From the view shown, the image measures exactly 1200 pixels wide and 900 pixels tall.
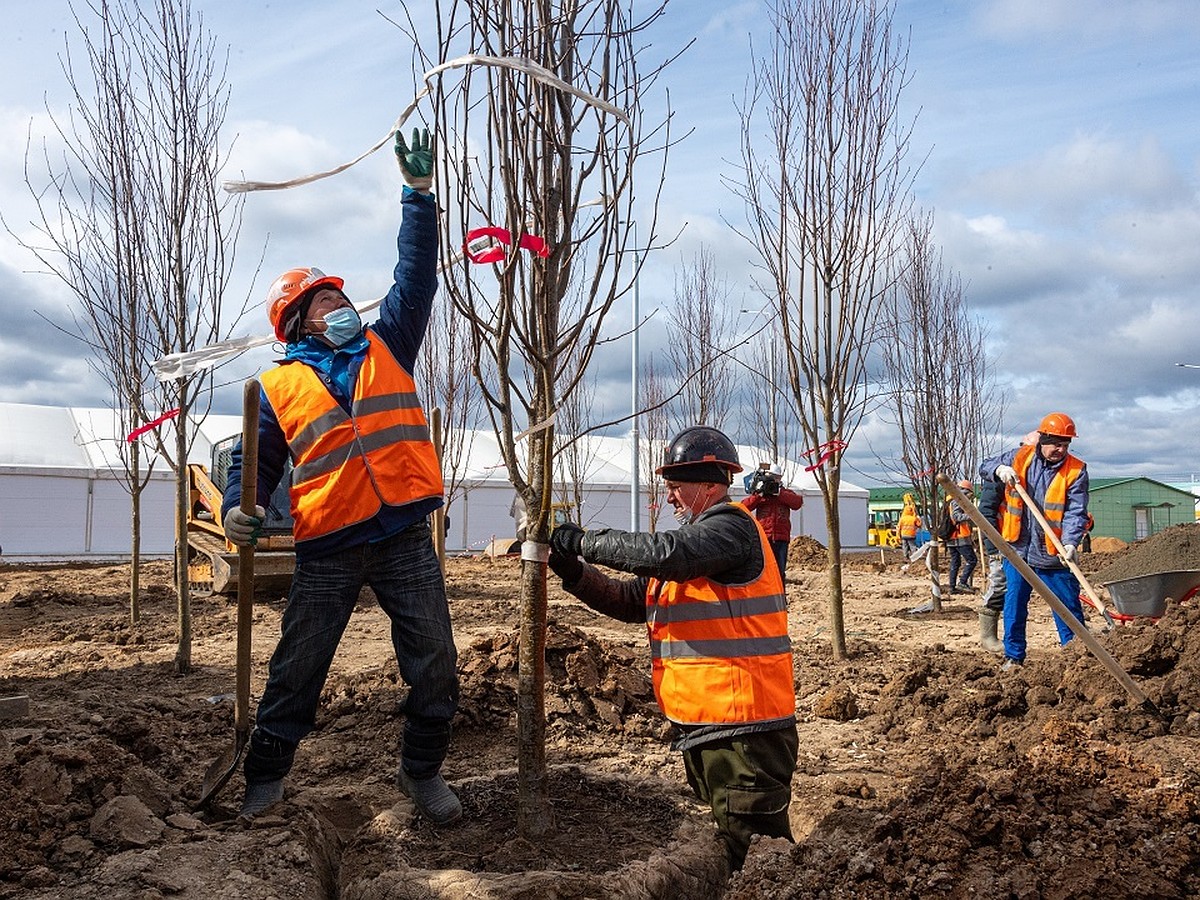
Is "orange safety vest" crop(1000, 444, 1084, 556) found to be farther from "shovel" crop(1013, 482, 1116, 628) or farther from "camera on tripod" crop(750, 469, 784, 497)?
"camera on tripod" crop(750, 469, 784, 497)

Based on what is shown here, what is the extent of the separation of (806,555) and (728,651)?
64.3 ft

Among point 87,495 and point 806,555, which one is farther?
point 806,555

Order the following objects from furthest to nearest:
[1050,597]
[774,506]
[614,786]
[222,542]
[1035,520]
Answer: [222,542], [774,506], [1035,520], [1050,597], [614,786]

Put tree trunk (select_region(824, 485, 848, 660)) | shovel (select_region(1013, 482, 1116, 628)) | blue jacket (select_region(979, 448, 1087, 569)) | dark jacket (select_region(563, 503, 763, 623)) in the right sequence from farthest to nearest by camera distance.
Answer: tree trunk (select_region(824, 485, 848, 660)) → blue jacket (select_region(979, 448, 1087, 569)) → shovel (select_region(1013, 482, 1116, 628)) → dark jacket (select_region(563, 503, 763, 623))

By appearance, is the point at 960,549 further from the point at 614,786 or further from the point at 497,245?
the point at 497,245

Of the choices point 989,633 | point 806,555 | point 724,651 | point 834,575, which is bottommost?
point 806,555

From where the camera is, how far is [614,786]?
3766mm

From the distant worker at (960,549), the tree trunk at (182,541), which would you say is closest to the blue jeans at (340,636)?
the tree trunk at (182,541)

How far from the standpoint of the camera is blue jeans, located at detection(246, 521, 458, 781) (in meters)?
3.28

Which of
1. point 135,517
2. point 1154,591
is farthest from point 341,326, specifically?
point 1154,591

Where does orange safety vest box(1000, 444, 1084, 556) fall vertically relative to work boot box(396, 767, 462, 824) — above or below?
above

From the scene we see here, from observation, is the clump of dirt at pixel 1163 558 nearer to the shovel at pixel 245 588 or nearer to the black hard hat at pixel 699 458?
the black hard hat at pixel 699 458

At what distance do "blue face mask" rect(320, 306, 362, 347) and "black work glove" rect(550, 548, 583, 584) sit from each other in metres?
1.07

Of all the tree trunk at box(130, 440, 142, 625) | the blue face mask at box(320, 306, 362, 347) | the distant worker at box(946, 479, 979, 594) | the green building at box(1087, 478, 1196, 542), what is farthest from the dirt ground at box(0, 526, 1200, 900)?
the green building at box(1087, 478, 1196, 542)
